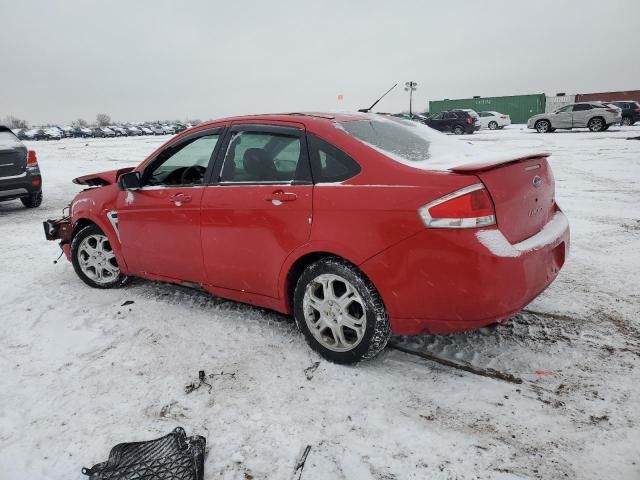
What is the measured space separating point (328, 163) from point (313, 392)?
139 centimetres

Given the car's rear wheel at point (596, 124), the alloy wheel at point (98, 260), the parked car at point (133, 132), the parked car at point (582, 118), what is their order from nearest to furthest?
the alloy wheel at point (98, 260), the parked car at point (582, 118), the car's rear wheel at point (596, 124), the parked car at point (133, 132)

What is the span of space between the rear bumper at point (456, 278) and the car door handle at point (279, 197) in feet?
2.15

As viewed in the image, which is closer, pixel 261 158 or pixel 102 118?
pixel 261 158

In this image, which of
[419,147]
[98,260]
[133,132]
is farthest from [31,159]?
[133,132]

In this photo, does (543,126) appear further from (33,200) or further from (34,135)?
(34,135)

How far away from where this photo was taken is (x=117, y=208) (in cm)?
407

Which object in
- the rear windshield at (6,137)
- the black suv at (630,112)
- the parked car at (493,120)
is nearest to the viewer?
the rear windshield at (6,137)

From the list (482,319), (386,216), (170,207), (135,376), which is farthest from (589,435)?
(170,207)

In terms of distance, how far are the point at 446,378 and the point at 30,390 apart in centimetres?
255

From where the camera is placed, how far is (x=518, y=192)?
2611 millimetres

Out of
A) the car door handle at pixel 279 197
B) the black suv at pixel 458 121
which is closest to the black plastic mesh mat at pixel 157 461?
the car door handle at pixel 279 197

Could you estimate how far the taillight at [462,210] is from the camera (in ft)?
7.73

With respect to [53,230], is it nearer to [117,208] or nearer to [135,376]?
[117,208]

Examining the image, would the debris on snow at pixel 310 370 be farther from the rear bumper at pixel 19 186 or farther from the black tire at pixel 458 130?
the black tire at pixel 458 130
